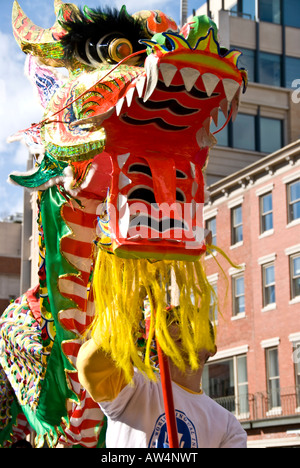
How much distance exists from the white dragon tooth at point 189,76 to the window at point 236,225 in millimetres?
22834

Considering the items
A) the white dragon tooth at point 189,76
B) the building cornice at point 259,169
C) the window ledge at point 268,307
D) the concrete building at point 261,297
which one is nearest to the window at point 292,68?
the concrete building at point 261,297

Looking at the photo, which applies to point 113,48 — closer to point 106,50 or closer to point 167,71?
point 106,50

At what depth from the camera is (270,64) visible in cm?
3266

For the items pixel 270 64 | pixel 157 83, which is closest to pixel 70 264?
pixel 157 83

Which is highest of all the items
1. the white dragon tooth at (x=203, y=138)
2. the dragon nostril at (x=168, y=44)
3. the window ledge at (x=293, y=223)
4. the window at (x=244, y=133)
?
the window at (x=244, y=133)

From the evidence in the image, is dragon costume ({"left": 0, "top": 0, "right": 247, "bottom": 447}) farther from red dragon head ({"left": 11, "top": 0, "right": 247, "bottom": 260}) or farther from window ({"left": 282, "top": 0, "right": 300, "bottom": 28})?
window ({"left": 282, "top": 0, "right": 300, "bottom": 28})

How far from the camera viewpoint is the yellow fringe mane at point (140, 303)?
3033 millimetres

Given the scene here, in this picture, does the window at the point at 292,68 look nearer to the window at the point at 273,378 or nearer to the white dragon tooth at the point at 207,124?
the window at the point at 273,378

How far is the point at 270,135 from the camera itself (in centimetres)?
3141

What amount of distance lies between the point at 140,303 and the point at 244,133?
28244 millimetres

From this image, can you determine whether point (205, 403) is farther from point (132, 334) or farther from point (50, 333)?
point (50, 333)

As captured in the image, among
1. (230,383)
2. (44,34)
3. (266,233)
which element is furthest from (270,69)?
(44,34)

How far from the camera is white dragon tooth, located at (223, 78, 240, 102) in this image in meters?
3.03

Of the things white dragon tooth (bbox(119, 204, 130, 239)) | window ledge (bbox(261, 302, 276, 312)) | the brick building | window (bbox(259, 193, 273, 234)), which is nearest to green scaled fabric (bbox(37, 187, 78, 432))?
white dragon tooth (bbox(119, 204, 130, 239))
